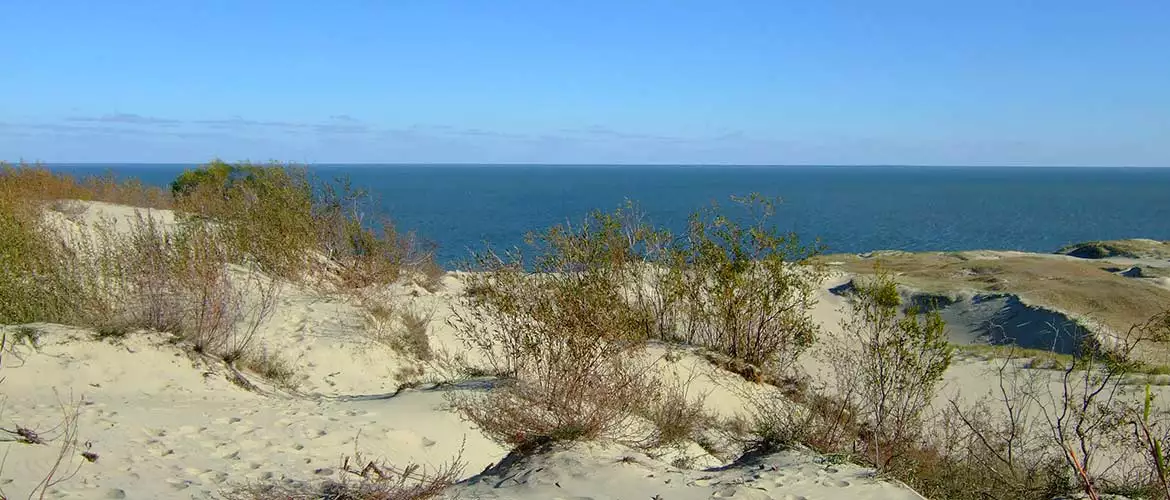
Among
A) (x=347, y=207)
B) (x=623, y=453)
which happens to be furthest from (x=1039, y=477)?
(x=347, y=207)

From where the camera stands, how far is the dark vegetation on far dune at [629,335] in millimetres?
7309

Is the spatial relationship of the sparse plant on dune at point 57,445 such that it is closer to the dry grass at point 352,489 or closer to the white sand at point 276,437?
the white sand at point 276,437

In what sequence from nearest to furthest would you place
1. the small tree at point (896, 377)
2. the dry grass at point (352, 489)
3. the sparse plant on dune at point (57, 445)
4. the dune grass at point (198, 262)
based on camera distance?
the dry grass at point (352, 489), the sparse plant on dune at point (57, 445), the small tree at point (896, 377), the dune grass at point (198, 262)

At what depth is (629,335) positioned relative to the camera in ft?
27.7

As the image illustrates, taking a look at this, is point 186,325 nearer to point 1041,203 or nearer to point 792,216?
point 792,216

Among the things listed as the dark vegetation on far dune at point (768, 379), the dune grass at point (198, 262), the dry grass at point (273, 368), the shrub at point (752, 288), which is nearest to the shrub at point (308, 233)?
the dune grass at point (198, 262)

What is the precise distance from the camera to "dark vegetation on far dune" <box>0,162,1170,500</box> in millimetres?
7309

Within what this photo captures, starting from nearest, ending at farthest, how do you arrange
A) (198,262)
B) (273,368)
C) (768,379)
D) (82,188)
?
(198,262) → (273,368) → (768,379) → (82,188)

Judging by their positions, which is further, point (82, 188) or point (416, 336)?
point (82, 188)

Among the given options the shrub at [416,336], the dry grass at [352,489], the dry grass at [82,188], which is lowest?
the shrub at [416,336]

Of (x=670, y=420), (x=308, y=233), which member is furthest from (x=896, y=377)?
(x=308, y=233)

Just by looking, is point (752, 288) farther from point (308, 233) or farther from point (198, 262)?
point (308, 233)

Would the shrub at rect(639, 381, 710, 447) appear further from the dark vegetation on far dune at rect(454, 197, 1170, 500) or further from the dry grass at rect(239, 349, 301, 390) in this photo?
the dry grass at rect(239, 349, 301, 390)

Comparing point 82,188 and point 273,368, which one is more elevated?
point 82,188
